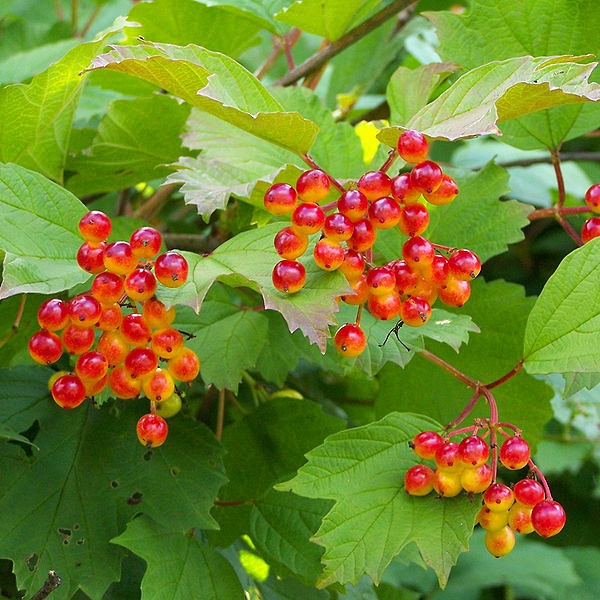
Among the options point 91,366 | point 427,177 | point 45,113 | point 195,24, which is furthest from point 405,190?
point 195,24

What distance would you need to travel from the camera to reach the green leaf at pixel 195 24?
37.8 inches

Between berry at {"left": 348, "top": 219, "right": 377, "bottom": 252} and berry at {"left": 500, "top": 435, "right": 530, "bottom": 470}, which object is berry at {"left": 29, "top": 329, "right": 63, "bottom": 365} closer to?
berry at {"left": 348, "top": 219, "right": 377, "bottom": 252}

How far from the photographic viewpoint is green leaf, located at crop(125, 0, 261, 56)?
96cm

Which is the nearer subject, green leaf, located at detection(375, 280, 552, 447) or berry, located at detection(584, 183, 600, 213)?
berry, located at detection(584, 183, 600, 213)

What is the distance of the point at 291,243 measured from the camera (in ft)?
1.92

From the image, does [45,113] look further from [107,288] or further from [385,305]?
[385,305]

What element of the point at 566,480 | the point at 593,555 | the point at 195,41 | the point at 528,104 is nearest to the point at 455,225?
the point at 528,104

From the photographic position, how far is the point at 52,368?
818 millimetres

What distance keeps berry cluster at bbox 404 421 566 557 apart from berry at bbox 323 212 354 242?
6.7 inches

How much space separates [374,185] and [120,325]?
0.21m

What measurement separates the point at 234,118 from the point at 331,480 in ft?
0.93

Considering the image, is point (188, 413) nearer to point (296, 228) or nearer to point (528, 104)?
point (296, 228)

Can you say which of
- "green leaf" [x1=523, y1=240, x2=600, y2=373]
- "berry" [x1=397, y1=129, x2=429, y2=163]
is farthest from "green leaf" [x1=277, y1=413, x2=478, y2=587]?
"berry" [x1=397, y1=129, x2=429, y2=163]

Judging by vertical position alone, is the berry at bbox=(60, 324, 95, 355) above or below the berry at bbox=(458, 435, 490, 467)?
above
